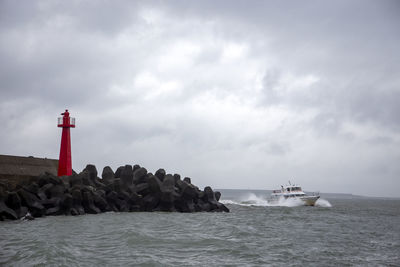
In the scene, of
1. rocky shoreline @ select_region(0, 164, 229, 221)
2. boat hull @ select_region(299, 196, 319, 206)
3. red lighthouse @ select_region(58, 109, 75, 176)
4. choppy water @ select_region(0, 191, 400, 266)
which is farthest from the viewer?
boat hull @ select_region(299, 196, 319, 206)

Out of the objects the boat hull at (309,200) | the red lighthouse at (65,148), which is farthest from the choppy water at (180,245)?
the boat hull at (309,200)

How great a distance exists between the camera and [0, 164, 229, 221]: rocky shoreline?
20.3 m

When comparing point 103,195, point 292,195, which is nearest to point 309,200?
point 292,195

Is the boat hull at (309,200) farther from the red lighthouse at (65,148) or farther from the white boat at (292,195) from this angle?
the red lighthouse at (65,148)

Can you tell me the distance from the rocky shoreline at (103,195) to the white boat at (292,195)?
17.2 meters

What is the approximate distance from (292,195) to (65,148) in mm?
28159

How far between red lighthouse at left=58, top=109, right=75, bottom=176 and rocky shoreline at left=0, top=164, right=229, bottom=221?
4.94 feet

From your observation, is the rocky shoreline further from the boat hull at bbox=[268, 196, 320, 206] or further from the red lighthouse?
the boat hull at bbox=[268, 196, 320, 206]

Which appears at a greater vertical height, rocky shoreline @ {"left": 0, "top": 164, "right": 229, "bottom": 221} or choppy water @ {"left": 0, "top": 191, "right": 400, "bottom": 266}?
rocky shoreline @ {"left": 0, "top": 164, "right": 229, "bottom": 221}

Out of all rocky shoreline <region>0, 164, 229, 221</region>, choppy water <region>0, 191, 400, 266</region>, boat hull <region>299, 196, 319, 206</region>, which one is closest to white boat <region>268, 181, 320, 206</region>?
boat hull <region>299, 196, 319, 206</region>

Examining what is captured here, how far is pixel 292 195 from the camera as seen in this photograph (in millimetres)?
45125

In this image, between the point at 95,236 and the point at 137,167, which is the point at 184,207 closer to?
the point at 137,167

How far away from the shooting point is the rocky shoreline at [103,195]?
20281mm

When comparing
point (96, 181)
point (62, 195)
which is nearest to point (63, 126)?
point (96, 181)
